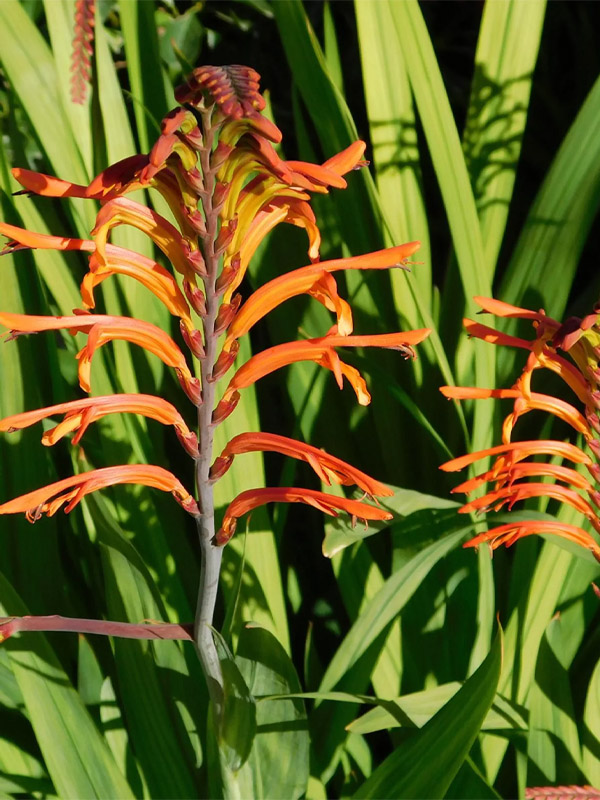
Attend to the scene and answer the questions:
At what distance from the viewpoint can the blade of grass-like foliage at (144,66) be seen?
128 centimetres

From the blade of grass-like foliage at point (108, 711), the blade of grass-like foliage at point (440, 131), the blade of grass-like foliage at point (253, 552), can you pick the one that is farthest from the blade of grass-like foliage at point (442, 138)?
the blade of grass-like foliage at point (108, 711)

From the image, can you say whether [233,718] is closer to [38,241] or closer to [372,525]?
[372,525]

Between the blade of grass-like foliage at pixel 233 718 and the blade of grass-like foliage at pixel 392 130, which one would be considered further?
the blade of grass-like foliage at pixel 392 130

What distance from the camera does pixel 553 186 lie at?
1.25 m

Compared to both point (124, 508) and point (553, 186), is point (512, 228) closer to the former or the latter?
point (553, 186)

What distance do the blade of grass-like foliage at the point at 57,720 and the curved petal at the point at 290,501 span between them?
1.21 ft

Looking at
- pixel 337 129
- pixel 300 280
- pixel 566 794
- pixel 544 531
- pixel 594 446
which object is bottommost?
pixel 566 794

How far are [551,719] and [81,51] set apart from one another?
4.02ft

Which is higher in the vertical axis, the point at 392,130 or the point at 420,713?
the point at 392,130

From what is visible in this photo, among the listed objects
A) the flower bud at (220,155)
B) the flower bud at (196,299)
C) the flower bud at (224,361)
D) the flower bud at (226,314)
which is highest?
the flower bud at (220,155)

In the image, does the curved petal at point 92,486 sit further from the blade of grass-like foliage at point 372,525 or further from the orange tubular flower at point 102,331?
the blade of grass-like foliage at point 372,525

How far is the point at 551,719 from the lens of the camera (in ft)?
3.63

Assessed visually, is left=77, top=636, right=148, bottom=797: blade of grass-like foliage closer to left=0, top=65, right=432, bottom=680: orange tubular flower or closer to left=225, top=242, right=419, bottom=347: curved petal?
left=0, top=65, right=432, bottom=680: orange tubular flower

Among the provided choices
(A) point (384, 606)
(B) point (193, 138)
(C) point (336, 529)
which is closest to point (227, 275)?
(B) point (193, 138)
